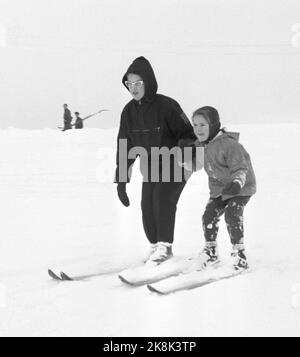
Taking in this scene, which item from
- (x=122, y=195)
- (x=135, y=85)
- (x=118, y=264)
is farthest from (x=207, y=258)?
(x=135, y=85)

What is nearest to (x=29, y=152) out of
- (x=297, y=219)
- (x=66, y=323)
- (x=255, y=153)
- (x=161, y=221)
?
(x=255, y=153)

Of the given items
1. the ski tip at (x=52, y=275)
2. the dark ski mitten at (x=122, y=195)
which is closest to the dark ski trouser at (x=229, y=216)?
the dark ski mitten at (x=122, y=195)

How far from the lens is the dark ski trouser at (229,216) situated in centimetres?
365

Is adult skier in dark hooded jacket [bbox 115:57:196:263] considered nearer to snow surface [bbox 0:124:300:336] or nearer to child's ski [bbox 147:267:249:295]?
snow surface [bbox 0:124:300:336]

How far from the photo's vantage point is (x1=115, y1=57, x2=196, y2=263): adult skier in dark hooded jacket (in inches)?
153

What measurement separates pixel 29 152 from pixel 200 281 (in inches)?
370

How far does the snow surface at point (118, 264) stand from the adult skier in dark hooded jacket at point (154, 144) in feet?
0.92

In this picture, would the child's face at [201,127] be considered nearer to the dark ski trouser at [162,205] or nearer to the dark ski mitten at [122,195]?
the dark ski trouser at [162,205]

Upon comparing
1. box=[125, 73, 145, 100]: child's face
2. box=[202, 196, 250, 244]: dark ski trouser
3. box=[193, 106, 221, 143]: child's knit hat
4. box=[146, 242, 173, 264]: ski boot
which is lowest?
box=[146, 242, 173, 264]: ski boot

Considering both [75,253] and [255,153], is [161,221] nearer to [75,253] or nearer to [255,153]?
[75,253]

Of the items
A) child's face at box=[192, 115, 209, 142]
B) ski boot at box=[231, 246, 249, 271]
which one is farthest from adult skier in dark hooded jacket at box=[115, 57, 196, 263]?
ski boot at box=[231, 246, 249, 271]

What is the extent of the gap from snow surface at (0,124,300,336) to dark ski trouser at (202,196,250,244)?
1.02ft

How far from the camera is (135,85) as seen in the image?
386 centimetres

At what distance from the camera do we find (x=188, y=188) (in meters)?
8.08
